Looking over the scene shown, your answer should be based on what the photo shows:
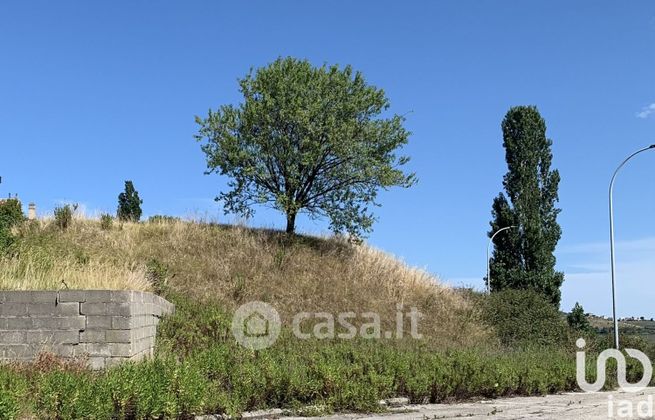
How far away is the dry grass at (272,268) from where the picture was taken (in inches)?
819

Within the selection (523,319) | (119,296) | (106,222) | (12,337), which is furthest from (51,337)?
(523,319)

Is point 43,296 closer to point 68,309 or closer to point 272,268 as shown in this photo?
point 68,309

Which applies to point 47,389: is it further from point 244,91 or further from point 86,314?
point 244,91

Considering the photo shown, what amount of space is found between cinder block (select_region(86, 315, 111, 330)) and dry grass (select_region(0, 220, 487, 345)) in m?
6.11

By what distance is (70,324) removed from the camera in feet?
36.6

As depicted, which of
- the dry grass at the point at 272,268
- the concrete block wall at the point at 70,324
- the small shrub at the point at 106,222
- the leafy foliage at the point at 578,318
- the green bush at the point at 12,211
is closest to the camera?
the concrete block wall at the point at 70,324

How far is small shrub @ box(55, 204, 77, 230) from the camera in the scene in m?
24.1

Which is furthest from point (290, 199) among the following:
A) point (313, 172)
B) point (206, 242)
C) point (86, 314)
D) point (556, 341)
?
point (86, 314)

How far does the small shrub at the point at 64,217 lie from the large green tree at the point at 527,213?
2376 centimetres

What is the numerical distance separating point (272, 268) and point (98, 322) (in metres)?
12.3

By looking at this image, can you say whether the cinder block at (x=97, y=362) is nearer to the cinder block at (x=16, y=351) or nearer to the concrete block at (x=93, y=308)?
the concrete block at (x=93, y=308)

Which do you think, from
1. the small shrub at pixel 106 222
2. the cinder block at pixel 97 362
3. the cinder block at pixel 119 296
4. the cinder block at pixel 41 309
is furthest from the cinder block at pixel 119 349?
the small shrub at pixel 106 222

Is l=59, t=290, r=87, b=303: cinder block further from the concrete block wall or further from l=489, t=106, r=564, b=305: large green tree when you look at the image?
l=489, t=106, r=564, b=305: large green tree

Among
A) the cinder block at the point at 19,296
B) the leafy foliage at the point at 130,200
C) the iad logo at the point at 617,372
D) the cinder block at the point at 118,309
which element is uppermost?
the leafy foliage at the point at 130,200
